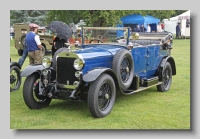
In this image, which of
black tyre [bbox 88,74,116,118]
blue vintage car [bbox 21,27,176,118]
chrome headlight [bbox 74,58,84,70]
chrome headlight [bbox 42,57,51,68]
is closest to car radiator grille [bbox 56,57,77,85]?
blue vintage car [bbox 21,27,176,118]

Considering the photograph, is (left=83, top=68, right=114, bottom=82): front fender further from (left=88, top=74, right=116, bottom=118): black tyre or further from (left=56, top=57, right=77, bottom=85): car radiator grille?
(left=56, top=57, right=77, bottom=85): car radiator grille

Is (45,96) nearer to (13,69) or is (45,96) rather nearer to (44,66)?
(44,66)

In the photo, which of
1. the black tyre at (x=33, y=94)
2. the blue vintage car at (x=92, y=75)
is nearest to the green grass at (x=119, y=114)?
the black tyre at (x=33, y=94)

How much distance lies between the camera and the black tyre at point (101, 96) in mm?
5637

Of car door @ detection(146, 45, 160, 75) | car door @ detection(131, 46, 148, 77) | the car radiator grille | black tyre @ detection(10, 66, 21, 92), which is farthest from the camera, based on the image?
black tyre @ detection(10, 66, 21, 92)

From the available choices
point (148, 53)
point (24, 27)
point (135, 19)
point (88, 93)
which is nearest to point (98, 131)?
point (88, 93)

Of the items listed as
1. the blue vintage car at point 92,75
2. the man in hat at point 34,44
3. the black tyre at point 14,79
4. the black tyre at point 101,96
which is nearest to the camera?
the black tyre at point 101,96

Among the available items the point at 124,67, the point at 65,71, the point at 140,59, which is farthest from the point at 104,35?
the point at 65,71

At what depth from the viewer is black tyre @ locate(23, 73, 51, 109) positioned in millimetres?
6184

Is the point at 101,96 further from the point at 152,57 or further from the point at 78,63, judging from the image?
the point at 152,57

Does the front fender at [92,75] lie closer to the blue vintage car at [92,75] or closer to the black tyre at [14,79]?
the blue vintage car at [92,75]

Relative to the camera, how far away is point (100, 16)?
15.5 m

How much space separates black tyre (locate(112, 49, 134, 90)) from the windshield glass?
0.67 meters

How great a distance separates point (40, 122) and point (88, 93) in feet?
3.21
